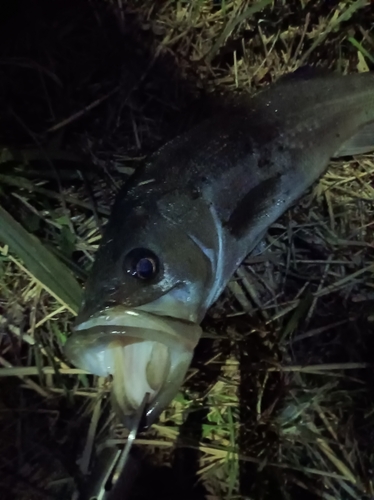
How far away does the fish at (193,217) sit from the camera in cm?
149

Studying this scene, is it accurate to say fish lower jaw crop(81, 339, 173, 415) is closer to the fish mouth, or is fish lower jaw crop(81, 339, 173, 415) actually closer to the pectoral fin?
the fish mouth

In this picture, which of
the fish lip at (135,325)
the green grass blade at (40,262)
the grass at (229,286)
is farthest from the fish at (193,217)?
the green grass blade at (40,262)

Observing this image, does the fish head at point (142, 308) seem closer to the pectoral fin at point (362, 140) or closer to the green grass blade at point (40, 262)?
the green grass blade at point (40, 262)

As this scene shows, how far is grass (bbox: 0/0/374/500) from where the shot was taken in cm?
200

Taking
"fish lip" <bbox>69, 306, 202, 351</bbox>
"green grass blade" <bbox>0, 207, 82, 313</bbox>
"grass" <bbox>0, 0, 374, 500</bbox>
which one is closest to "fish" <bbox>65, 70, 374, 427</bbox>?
"fish lip" <bbox>69, 306, 202, 351</bbox>

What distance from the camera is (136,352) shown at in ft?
5.27

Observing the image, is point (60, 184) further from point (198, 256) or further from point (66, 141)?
point (198, 256)

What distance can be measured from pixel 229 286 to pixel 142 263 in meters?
0.61

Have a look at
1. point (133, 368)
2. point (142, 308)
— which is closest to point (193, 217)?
point (142, 308)

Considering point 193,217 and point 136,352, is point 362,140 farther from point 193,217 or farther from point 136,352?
point 136,352

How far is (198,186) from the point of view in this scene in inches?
67.4

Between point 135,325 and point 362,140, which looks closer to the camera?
point 135,325

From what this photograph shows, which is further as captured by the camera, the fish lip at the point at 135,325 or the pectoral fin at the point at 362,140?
the pectoral fin at the point at 362,140

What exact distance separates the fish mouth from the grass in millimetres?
426
